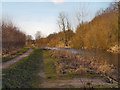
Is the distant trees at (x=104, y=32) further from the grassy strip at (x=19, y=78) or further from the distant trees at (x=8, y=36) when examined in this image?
the grassy strip at (x=19, y=78)

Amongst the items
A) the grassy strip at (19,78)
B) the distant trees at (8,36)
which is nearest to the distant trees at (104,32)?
the distant trees at (8,36)

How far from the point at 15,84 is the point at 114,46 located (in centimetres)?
1999

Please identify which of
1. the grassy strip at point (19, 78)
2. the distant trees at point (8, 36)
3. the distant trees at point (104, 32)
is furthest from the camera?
the distant trees at point (104, 32)

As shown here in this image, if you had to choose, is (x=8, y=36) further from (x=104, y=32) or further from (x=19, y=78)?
(x=104, y=32)

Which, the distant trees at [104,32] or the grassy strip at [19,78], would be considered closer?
the grassy strip at [19,78]

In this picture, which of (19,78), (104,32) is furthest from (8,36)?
(104,32)

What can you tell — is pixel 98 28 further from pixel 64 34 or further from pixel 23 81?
pixel 23 81

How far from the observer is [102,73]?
279 inches

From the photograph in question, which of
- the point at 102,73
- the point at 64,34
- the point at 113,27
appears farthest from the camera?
the point at 64,34

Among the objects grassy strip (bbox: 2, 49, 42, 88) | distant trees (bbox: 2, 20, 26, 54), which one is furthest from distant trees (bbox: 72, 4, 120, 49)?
grassy strip (bbox: 2, 49, 42, 88)

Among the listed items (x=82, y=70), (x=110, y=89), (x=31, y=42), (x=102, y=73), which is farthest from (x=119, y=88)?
(x=31, y=42)

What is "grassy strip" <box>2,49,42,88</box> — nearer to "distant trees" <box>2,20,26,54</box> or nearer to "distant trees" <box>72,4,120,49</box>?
"distant trees" <box>2,20,26,54</box>

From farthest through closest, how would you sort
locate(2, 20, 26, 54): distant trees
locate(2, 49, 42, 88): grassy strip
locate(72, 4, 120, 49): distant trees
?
locate(72, 4, 120, 49): distant trees < locate(2, 20, 26, 54): distant trees < locate(2, 49, 42, 88): grassy strip

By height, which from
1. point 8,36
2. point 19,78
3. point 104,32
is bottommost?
point 19,78
